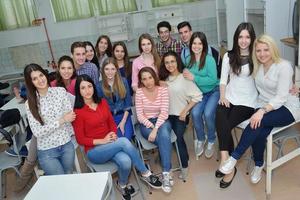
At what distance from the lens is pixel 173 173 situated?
102 inches

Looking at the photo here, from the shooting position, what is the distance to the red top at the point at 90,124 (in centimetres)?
219

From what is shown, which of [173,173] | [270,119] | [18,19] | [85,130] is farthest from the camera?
[18,19]

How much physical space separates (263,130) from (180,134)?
0.70 metres

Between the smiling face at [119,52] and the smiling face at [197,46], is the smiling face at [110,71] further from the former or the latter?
the smiling face at [197,46]

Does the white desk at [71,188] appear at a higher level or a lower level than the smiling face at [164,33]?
lower

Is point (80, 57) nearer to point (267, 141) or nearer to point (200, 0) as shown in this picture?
point (267, 141)

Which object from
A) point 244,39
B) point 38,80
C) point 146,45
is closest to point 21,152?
point 38,80

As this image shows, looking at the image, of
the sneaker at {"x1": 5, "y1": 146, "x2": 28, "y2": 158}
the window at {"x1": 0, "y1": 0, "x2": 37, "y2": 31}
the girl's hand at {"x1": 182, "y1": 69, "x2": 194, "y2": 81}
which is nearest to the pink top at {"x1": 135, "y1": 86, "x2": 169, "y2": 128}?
the girl's hand at {"x1": 182, "y1": 69, "x2": 194, "y2": 81}

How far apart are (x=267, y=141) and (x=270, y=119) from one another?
162 mm

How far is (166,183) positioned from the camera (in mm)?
2338

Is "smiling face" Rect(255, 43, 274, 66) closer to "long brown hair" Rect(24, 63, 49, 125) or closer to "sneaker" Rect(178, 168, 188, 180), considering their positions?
"sneaker" Rect(178, 168, 188, 180)

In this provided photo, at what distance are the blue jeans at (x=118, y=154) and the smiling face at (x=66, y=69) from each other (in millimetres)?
798

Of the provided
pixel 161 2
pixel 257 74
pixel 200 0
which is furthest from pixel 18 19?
pixel 257 74

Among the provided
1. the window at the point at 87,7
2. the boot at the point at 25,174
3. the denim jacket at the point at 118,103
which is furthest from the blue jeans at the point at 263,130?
the window at the point at 87,7
